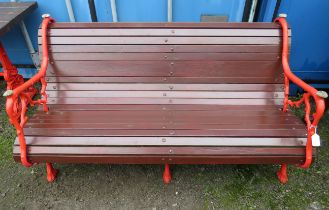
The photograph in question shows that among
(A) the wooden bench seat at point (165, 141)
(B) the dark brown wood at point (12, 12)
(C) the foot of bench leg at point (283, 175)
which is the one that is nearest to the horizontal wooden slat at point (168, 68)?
(A) the wooden bench seat at point (165, 141)

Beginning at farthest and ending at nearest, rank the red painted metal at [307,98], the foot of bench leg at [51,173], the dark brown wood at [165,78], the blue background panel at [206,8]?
the blue background panel at [206,8] → the foot of bench leg at [51,173] → the dark brown wood at [165,78] → the red painted metal at [307,98]

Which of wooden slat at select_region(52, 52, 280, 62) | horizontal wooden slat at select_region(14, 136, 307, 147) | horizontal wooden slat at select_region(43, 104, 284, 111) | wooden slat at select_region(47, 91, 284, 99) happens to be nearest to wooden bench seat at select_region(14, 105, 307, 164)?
horizontal wooden slat at select_region(14, 136, 307, 147)

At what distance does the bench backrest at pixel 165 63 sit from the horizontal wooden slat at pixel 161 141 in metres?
0.49

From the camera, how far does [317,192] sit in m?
2.55

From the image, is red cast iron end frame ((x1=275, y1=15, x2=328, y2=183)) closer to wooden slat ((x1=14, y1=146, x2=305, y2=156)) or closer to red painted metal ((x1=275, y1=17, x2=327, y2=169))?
red painted metal ((x1=275, y1=17, x2=327, y2=169))

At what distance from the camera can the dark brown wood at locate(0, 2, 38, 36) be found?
2743 millimetres

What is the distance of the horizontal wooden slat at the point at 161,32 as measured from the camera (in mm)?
2482

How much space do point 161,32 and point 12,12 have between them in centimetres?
167

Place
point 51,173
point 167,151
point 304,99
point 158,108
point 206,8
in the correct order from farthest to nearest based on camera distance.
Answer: point 206,8
point 51,173
point 158,108
point 304,99
point 167,151

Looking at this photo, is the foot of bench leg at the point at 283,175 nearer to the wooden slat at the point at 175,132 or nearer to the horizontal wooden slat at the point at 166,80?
the wooden slat at the point at 175,132

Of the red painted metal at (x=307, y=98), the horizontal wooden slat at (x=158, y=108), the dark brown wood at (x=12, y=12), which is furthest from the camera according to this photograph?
the dark brown wood at (x=12, y=12)

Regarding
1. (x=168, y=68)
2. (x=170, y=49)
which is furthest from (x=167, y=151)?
(x=170, y=49)

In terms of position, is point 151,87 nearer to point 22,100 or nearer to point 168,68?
point 168,68

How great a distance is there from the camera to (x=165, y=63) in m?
2.54
